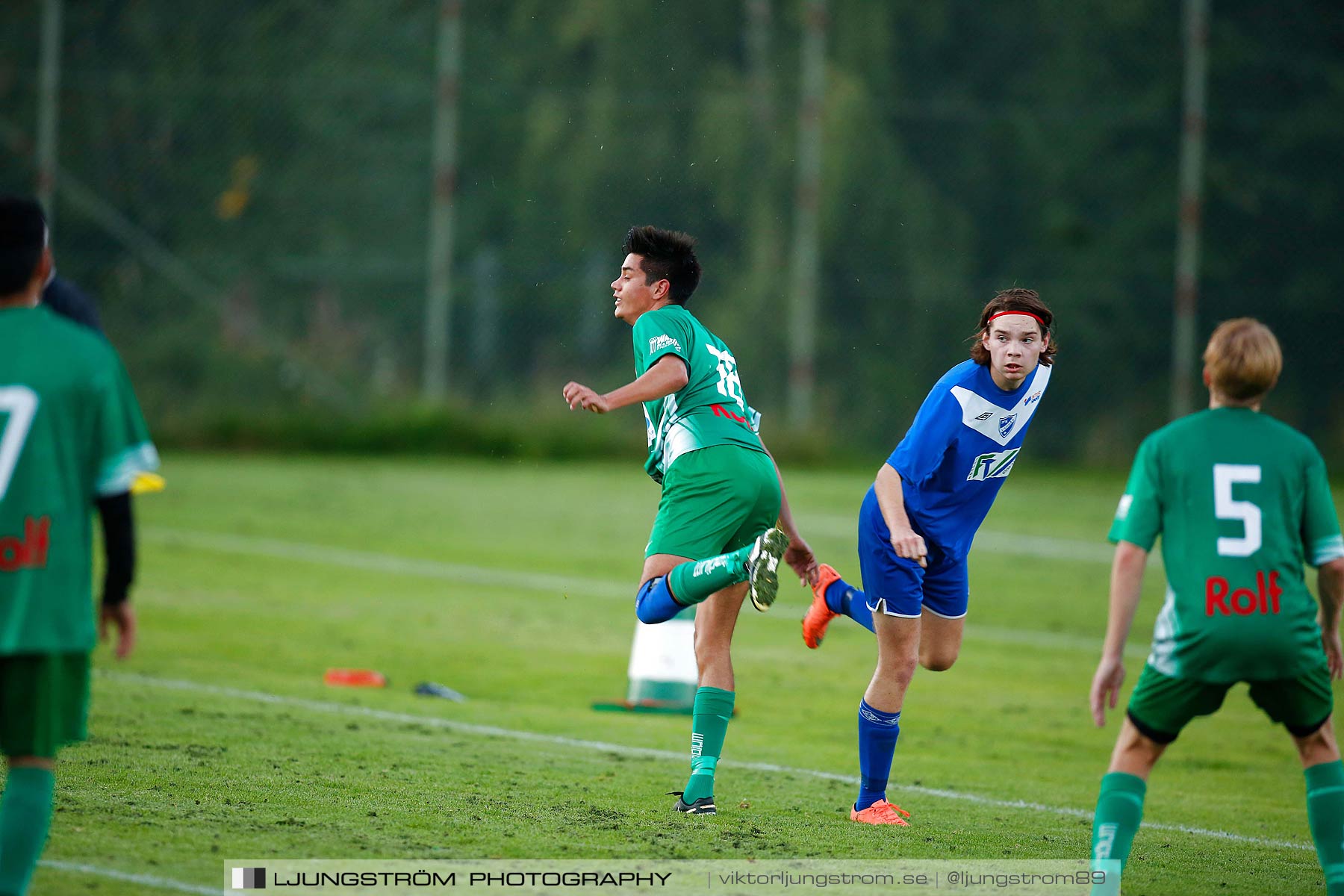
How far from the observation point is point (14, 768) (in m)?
4.21

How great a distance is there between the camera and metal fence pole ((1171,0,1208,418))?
812 inches

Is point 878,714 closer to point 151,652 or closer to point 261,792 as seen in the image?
point 261,792

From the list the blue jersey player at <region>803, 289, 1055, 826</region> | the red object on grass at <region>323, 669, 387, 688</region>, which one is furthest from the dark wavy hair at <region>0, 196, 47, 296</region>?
the red object on grass at <region>323, 669, 387, 688</region>

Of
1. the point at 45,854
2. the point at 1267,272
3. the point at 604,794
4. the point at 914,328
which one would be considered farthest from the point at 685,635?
the point at 1267,272

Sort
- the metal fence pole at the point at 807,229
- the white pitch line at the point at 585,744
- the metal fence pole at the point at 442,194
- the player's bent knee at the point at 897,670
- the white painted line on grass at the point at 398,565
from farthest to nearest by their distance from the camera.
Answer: the metal fence pole at the point at 442,194 → the metal fence pole at the point at 807,229 → the white painted line on grass at the point at 398,565 → the white pitch line at the point at 585,744 → the player's bent knee at the point at 897,670

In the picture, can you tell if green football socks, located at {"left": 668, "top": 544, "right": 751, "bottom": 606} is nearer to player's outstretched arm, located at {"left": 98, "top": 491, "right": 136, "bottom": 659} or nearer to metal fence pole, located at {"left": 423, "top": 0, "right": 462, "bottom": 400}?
player's outstretched arm, located at {"left": 98, "top": 491, "right": 136, "bottom": 659}

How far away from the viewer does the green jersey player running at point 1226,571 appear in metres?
4.55

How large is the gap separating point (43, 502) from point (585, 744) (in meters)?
3.96

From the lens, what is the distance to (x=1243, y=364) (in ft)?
15.1

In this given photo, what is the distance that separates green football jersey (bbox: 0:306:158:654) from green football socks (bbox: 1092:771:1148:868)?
2.97m

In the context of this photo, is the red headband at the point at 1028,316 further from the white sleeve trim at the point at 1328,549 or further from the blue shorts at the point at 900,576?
the white sleeve trim at the point at 1328,549

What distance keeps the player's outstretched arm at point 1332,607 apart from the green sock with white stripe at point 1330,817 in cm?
30

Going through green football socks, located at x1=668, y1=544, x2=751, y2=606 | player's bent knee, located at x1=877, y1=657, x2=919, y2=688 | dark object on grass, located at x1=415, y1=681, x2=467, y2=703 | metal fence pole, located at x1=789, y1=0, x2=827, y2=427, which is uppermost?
metal fence pole, located at x1=789, y1=0, x2=827, y2=427

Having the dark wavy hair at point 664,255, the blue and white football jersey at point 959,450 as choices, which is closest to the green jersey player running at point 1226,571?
the blue and white football jersey at point 959,450
